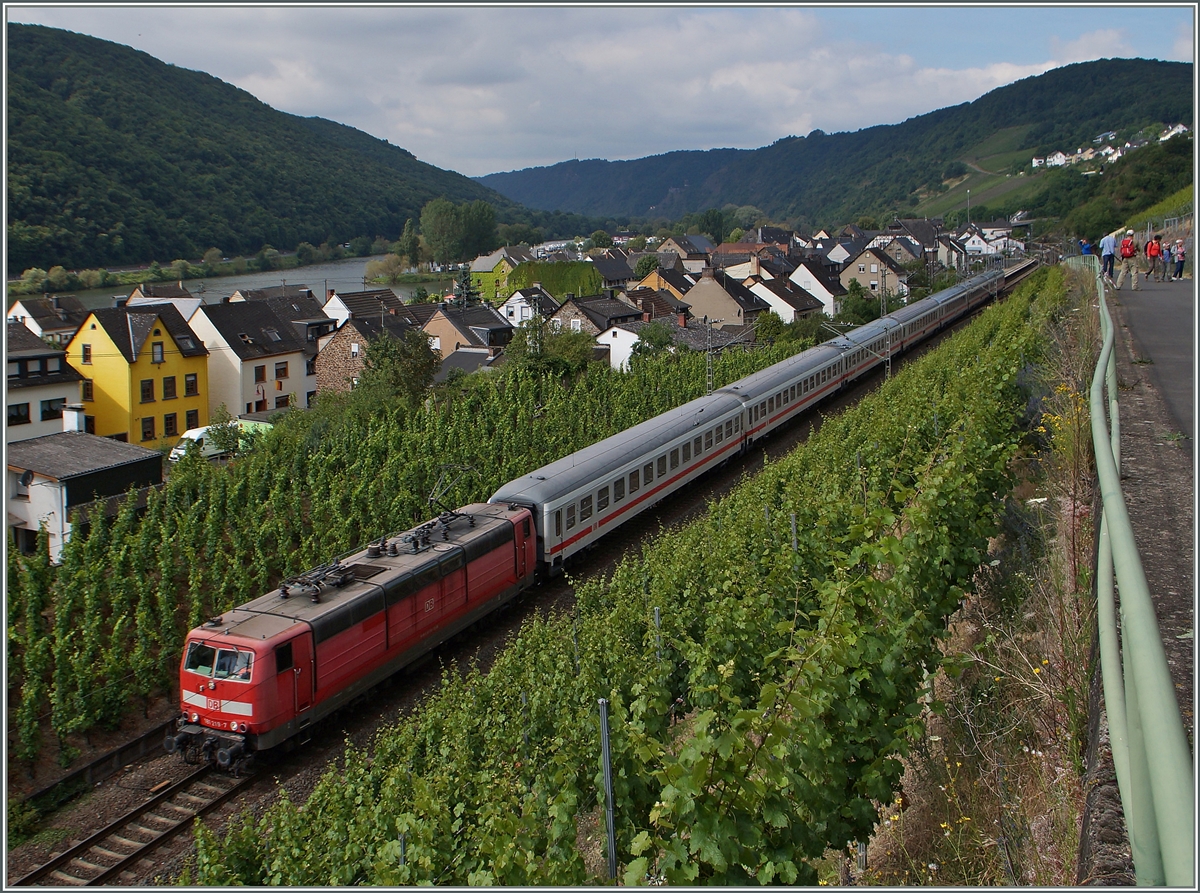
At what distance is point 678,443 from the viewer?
24.8 meters

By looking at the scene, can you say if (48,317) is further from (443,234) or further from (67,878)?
(443,234)

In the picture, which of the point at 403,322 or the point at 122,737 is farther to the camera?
the point at 403,322

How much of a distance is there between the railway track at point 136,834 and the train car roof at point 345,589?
7.66ft

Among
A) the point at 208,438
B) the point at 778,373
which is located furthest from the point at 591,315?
the point at 778,373

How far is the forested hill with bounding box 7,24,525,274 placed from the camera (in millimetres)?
68250

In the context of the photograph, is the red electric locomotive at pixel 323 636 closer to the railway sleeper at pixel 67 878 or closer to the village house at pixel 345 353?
the railway sleeper at pixel 67 878

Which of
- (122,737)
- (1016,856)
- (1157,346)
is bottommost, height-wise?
(122,737)

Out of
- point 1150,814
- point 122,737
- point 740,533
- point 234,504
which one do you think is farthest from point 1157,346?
point 234,504

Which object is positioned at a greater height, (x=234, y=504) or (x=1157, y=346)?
(x=1157, y=346)

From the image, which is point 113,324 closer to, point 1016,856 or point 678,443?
point 678,443

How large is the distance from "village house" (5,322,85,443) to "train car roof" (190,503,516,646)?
2879 cm

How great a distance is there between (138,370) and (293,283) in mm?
60927

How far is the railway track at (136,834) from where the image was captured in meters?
11.9

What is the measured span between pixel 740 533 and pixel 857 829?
8.03m
